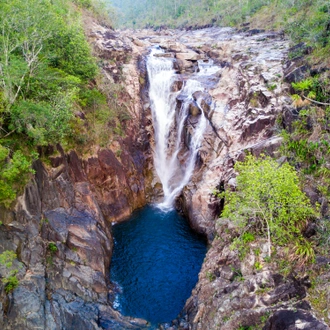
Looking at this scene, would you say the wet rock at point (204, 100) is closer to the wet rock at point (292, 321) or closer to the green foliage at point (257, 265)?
the green foliage at point (257, 265)

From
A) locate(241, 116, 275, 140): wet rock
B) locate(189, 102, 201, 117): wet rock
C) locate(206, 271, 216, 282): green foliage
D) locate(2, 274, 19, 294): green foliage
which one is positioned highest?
locate(189, 102, 201, 117): wet rock

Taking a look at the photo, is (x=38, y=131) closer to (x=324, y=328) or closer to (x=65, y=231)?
(x=65, y=231)

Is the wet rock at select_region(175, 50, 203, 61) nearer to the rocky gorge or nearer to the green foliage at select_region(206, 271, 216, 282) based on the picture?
the rocky gorge

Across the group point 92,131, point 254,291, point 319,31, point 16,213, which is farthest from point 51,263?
point 319,31

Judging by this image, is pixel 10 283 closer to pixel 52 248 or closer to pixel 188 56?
pixel 52 248

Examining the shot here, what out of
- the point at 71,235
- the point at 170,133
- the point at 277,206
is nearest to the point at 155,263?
the point at 71,235

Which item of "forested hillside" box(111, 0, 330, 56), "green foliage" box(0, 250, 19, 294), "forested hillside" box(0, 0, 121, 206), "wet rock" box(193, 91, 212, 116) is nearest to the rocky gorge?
"wet rock" box(193, 91, 212, 116)

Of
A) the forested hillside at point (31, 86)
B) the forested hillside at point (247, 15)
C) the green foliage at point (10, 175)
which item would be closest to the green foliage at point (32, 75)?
the forested hillside at point (31, 86)
